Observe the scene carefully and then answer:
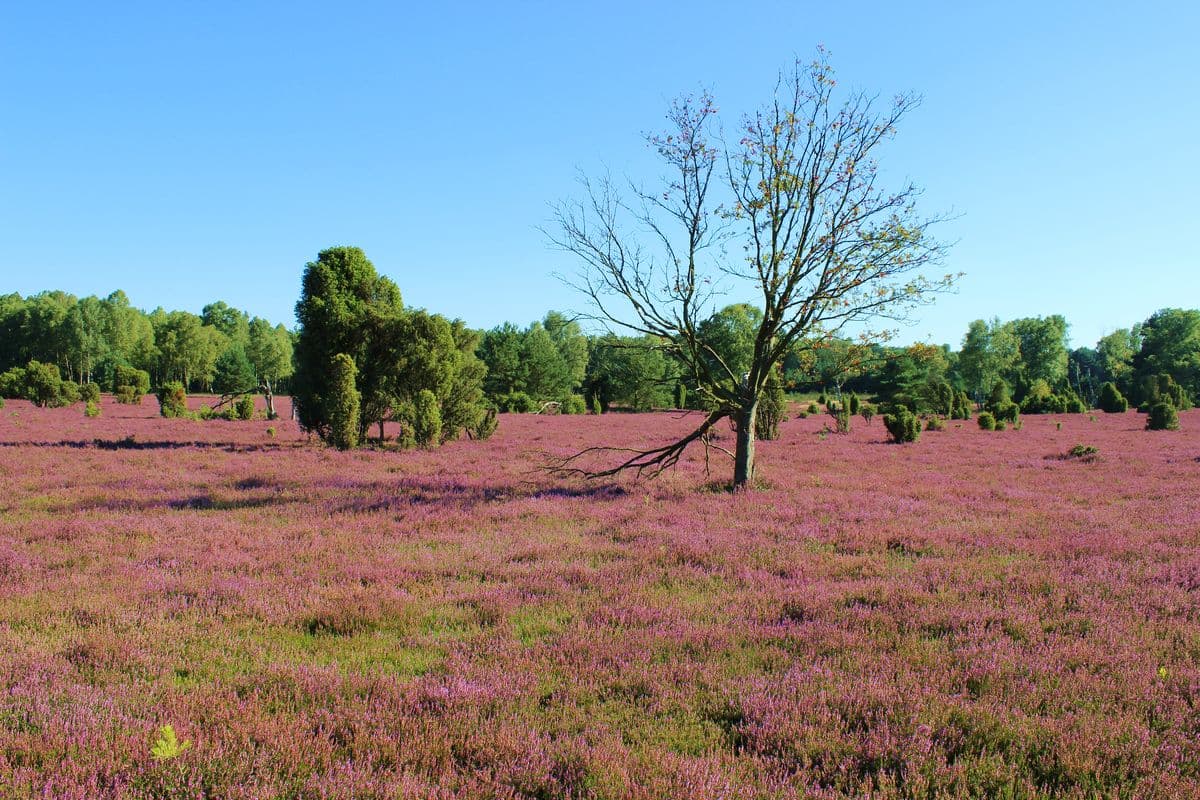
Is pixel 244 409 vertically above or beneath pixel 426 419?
above

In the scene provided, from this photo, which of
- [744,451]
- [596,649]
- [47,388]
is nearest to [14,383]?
[47,388]

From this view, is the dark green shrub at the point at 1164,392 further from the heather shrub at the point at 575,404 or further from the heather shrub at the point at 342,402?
the heather shrub at the point at 342,402

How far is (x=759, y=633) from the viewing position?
607 cm

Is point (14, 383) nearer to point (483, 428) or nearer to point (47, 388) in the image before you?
point (47, 388)

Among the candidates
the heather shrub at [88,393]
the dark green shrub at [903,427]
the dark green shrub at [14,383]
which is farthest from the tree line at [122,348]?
the dark green shrub at [903,427]

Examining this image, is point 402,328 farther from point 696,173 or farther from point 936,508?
point 936,508

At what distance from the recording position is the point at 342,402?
2406 centimetres

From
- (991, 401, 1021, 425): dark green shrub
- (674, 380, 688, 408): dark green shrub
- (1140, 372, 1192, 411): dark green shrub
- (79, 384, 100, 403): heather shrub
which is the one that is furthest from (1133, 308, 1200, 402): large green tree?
(79, 384, 100, 403): heather shrub

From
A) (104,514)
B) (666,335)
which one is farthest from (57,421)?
(666,335)

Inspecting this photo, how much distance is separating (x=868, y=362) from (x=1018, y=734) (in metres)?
11.0

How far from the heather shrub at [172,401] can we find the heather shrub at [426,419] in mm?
26404

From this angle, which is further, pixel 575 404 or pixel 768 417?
pixel 575 404

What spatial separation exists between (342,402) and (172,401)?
26308 mm

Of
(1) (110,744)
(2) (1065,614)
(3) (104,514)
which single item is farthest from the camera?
(3) (104,514)
